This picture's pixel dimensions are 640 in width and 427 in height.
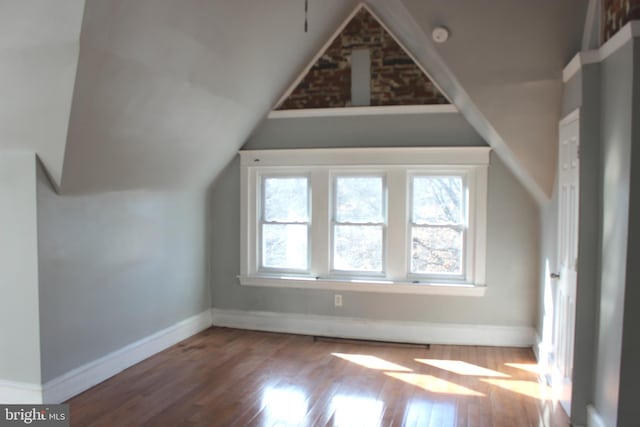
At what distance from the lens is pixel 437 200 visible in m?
4.93

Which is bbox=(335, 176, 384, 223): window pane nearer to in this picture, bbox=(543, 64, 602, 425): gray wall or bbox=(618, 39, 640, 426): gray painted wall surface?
bbox=(543, 64, 602, 425): gray wall

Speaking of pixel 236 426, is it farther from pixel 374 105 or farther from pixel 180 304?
pixel 374 105

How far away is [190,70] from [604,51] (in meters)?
2.60

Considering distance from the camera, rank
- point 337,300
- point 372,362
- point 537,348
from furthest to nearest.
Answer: point 337,300, point 537,348, point 372,362

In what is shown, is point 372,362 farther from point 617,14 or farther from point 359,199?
point 617,14

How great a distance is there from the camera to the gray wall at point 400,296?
4.72 m

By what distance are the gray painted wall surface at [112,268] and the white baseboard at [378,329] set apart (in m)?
0.50

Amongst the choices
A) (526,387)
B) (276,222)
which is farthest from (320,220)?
(526,387)

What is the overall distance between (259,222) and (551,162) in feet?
9.56

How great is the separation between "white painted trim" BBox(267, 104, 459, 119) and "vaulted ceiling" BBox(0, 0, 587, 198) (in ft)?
0.89

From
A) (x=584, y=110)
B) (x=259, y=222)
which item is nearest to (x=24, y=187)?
(x=259, y=222)

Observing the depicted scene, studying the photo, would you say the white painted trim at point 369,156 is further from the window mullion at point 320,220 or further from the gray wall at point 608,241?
the gray wall at point 608,241

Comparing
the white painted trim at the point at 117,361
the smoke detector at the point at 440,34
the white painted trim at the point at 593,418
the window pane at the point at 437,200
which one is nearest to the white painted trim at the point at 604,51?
the smoke detector at the point at 440,34

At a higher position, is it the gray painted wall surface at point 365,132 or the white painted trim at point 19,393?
the gray painted wall surface at point 365,132
